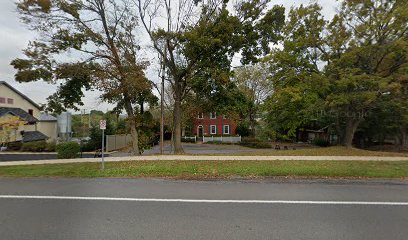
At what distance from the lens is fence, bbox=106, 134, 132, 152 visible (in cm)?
2480

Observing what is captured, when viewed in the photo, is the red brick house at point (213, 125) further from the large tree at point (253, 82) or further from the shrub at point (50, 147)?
the shrub at point (50, 147)

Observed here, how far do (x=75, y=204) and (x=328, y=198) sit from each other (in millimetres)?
6175

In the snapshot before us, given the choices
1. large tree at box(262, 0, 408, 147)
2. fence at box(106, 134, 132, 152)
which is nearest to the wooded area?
large tree at box(262, 0, 408, 147)

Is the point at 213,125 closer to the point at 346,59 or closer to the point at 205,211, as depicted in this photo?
the point at 346,59

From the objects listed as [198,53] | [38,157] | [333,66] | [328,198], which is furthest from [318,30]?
[38,157]

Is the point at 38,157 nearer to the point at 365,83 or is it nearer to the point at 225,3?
the point at 225,3

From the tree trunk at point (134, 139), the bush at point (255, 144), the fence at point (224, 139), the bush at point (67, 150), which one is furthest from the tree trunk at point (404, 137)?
the bush at point (67, 150)

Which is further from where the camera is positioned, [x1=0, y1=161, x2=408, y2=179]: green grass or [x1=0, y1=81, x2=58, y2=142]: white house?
[x1=0, y1=81, x2=58, y2=142]: white house

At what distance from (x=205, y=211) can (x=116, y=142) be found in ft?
76.5

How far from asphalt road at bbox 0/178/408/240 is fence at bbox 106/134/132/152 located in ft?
56.4

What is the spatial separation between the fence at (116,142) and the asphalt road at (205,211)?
1718cm

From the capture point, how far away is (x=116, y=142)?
26562 millimetres

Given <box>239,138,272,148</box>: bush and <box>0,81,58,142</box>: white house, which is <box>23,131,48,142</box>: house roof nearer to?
<box>0,81,58,142</box>: white house

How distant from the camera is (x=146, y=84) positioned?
15375 millimetres
